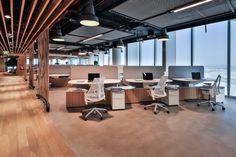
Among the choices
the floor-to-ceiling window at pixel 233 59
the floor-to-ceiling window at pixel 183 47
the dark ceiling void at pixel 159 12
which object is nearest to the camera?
the dark ceiling void at pixel 159 12

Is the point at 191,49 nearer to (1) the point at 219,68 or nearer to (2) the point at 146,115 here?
(1) the point at 219,68

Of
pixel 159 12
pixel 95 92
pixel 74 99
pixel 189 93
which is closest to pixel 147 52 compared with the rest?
pixel 189 93

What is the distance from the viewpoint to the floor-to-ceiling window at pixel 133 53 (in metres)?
12.3

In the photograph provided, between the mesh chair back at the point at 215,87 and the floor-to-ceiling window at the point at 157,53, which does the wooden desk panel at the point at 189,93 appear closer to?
the mesh chair back at the point at 215,87

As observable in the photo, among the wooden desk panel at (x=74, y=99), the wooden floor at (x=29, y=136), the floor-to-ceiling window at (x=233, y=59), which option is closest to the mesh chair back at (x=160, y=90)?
the wooden desk panel at (x=74, y=99)

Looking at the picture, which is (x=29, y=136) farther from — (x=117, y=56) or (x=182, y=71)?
(x=117, y=56)

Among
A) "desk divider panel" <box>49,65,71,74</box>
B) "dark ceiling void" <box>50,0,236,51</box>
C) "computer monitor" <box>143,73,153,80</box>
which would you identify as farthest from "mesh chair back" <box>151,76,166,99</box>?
"desk divider panel" <box>49,65,71,74</box>

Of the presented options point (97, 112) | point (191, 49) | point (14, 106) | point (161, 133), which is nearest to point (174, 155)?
point (161, 133)

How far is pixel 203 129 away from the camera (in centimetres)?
364

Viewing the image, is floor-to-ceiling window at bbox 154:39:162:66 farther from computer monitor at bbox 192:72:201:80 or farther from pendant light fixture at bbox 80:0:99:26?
pendant light fixture at bbox 80:0:99:26

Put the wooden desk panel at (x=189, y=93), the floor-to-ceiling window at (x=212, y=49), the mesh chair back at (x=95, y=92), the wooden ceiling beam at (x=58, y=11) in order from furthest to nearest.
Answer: the floor-to-ceiling window at (x=212, y=49) → the wooden desk panel at (x=189, y=93) → the mesh chair back at (x=95, y=92) → the wooden ceiling beam at (x=58, y=11)

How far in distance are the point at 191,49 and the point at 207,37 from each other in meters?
0.86

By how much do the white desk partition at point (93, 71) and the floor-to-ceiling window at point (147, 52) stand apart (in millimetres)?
5214

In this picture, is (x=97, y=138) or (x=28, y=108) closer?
(x=97, y=138)
